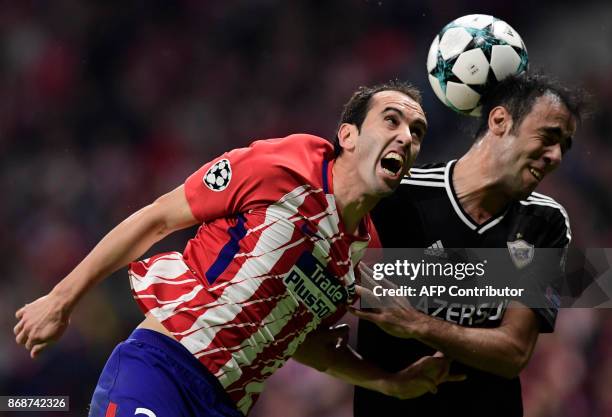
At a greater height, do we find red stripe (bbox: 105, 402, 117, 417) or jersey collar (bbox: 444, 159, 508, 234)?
jersey collar (bbox: 444, 159, 508, 234)

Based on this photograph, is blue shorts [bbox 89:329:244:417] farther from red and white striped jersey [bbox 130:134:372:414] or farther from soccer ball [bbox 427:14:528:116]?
soccer ball [bbox 427:14:528:116]

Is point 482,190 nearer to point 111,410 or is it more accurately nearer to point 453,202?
point 453,202

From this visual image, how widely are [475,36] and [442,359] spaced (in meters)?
1.35

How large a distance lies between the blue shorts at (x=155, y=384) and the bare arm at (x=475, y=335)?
641 millimetres

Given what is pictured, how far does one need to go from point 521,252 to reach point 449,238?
30 cm

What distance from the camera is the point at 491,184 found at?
13.1ft

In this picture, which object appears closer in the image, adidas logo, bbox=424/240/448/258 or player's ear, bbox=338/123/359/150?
player's ear, bbox=338/123/359/150

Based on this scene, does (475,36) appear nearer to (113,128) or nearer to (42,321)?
(42,321)

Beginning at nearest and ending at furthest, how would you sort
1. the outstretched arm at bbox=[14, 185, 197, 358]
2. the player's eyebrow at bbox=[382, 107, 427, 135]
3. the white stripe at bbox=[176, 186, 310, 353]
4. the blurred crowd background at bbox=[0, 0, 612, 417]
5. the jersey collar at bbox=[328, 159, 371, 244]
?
the outstretched arm at bbox=[14, 185, 197, 358] → the white stripe at bbox=[176, 186, 310, 353] → the jersey collar at bbox=[328, 159, 371, 244] → the player's eyebrow at bbox=[382, 107, 427, 135] → the blurred crowd background at bbox=[0, 0, 612, 417]

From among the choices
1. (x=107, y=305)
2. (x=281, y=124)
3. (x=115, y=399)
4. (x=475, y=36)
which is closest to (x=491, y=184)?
(x=475, y=36)

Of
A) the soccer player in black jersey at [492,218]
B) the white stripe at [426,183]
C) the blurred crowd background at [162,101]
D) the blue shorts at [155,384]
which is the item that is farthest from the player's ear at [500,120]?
the blurred crowd background at [162,101]

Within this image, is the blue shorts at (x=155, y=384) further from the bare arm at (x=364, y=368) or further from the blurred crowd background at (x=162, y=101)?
the blurred crowd background at (x=162, y=101)

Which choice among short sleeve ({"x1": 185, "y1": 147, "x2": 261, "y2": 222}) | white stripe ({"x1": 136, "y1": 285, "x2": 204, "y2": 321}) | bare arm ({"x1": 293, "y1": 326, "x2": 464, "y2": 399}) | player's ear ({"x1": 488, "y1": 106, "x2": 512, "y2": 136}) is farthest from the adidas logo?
white stripe ({"x1": 136, "y1": 285, "x2": 204, "y2": 321})

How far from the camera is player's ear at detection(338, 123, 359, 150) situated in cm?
363
